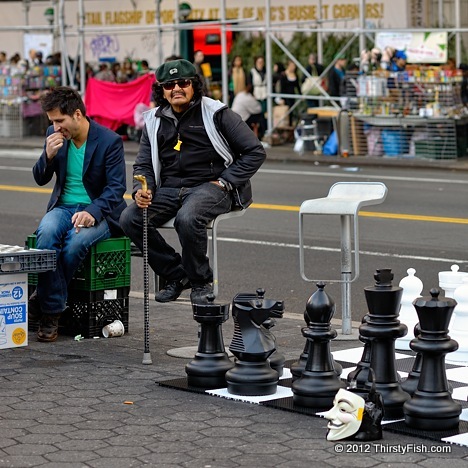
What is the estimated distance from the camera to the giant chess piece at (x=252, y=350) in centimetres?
594

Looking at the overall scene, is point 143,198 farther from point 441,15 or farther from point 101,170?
point 441,15

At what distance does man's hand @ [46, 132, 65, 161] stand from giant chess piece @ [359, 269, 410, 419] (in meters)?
2.80

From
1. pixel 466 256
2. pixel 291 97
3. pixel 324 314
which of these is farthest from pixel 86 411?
pixel 291 97

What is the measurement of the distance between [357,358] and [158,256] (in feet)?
4.55

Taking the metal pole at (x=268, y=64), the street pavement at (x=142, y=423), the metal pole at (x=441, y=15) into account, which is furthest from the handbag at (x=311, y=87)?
the street pavement at (x=142, y=423)

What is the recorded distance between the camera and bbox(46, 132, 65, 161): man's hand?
7695 mm

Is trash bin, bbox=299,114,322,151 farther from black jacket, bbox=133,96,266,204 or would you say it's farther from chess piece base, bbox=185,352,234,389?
chess piece base, bbox=185,352,234,389

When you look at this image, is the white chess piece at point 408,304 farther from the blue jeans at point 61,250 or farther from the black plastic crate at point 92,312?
the blue jeans at point 61,250

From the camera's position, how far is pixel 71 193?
7.93m

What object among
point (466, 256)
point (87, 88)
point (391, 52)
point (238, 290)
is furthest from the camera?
point (87, 88)

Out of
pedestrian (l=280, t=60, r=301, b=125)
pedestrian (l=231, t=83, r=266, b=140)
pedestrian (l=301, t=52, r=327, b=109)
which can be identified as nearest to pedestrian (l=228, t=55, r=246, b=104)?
pedestrian (l=231, t=83, r=266, b=140)

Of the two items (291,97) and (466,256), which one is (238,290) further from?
(291,97)

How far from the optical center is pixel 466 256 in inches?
450

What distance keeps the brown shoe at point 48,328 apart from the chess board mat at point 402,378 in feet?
4.70
